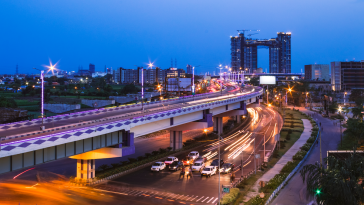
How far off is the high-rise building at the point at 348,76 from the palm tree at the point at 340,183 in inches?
6625

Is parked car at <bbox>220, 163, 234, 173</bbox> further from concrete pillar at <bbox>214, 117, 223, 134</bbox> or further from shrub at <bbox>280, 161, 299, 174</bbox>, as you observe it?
concrete pillar at <bbox>214, 117, 223, 134</bbox>

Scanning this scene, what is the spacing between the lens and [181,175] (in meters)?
36.2

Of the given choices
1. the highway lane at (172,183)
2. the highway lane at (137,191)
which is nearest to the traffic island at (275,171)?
the highway lane at (172,183)

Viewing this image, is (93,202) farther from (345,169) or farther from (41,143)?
(345,169)

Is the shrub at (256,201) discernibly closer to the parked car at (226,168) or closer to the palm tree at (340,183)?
the palm tree at (340,183)

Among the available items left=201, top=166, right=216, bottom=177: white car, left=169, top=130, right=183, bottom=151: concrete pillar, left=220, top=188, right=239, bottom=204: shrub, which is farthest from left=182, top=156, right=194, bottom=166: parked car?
left=220, top=188, right=239, bottom=204: shrub

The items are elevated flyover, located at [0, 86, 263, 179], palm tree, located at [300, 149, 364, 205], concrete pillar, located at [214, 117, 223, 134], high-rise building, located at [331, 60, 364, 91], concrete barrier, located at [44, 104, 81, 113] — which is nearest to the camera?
elevated flyover, located at [0, 86, 263, 179]

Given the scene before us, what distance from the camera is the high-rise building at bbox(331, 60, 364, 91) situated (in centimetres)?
17400

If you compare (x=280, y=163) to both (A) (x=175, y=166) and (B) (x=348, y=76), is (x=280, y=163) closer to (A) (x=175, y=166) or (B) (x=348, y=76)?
(A) (x=175, y=166)

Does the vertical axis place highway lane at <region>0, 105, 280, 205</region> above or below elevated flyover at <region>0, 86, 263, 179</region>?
below

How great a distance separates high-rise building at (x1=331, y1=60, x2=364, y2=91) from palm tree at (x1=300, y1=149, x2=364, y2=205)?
552 ft

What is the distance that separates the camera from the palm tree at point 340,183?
20.6 m

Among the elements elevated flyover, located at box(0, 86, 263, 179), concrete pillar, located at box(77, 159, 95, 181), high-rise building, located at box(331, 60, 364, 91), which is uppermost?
high-rise building, located at box(331, 60, 364, 91)

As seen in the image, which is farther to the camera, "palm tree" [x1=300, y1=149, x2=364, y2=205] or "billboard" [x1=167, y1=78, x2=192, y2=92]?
"billboard" [x1=167, y1=78, x2=192, y2=92]
